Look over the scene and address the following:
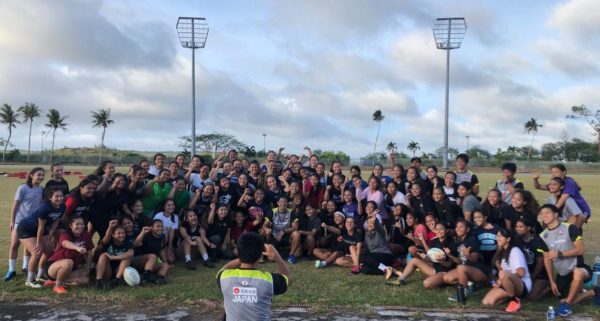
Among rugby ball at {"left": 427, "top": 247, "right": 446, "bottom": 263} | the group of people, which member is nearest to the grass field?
the group of people

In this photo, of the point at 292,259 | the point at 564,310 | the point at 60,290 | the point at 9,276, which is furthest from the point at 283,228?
the point at 564,310

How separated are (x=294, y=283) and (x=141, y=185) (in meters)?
3.29

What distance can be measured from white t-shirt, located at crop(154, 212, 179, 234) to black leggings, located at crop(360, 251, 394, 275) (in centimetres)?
322

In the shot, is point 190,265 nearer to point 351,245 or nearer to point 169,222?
point 169,222

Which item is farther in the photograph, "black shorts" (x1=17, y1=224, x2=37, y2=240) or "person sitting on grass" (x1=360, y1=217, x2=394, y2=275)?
"person sitting on grass" (x1=360, y1=217, x2=394, y2=275)

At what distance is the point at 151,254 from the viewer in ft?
22.2

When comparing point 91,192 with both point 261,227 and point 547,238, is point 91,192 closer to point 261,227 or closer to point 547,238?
point 261,227

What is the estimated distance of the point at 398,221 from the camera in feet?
25.7

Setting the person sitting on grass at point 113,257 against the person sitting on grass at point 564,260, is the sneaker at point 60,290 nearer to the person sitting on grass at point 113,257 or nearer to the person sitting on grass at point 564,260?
the person sitting on grass at point 113,257

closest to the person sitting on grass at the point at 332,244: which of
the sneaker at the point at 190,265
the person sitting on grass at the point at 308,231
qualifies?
the person sitting on grass at the point at 308,231

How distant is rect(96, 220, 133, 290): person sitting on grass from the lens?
20.6 ft

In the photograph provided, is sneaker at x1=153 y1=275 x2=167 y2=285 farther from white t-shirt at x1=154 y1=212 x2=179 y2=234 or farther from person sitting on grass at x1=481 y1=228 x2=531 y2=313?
person sitting on grass at x1=481 y1=228 x2=531 y2=313

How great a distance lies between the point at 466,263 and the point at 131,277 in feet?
15.4

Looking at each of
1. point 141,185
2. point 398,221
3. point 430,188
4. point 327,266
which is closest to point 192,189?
point 141,185
